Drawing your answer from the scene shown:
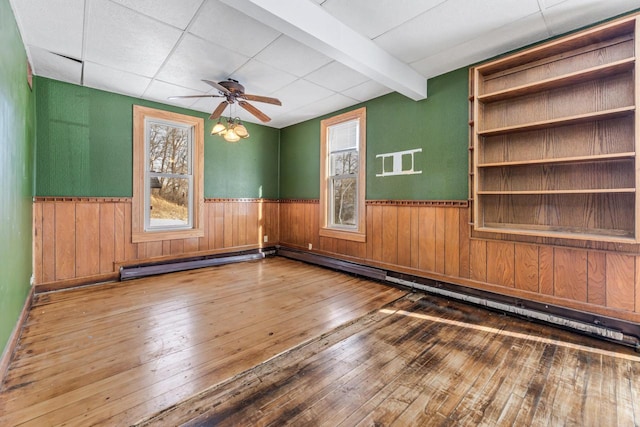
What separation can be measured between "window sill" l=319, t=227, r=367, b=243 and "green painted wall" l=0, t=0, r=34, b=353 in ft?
11.9

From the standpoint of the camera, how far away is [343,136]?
4762mm

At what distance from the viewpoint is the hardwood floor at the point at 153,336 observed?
1.63 meters

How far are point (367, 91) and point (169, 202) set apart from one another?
344 centimetres

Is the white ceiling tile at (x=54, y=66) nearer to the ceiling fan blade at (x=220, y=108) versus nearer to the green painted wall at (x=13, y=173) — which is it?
the green painted wall at (x=13, y=173)

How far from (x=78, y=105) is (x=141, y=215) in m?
1.58

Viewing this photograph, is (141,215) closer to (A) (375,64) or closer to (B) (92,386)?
(B) (92,386)

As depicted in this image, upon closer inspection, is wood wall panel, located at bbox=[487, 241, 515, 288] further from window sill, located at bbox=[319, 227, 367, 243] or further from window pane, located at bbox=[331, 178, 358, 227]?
window pane, located at bbox=[331, 178, 358, 227]

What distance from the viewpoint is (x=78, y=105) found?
12.1 ft

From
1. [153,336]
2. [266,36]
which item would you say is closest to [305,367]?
[153,336]

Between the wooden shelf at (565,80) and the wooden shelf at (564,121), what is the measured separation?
33 cm

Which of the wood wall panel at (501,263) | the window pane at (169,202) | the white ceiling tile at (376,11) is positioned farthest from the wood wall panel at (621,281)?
the window pane at (169,202)

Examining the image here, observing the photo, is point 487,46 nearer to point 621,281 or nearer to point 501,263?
point 501,263

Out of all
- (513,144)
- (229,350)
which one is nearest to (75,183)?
(229,350)

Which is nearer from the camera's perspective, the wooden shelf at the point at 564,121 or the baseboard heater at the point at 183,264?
the wooden shelf at the point at 564,121
